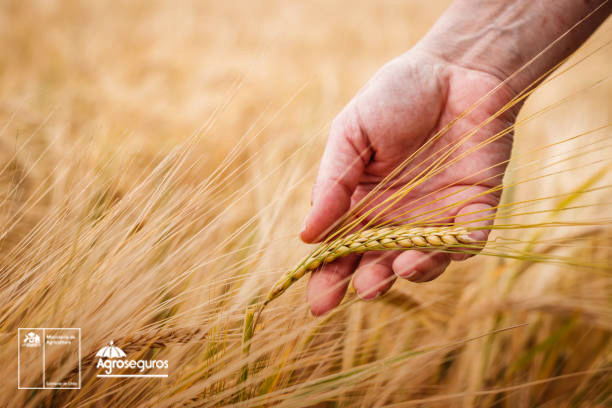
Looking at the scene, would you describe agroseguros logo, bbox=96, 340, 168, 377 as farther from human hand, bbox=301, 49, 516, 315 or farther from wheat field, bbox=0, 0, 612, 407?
human hand, bbox=301, 49, 516, 315

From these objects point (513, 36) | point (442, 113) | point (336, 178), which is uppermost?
point (513, 36)

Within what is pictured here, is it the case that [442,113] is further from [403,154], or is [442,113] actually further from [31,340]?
[31,340]

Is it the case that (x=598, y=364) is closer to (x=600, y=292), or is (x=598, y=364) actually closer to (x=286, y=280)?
(x=600, y=292)

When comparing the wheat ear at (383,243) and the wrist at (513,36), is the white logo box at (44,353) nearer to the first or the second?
the wheat ear at (383,243)

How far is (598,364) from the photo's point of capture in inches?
19.3

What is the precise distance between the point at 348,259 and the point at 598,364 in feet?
1.13

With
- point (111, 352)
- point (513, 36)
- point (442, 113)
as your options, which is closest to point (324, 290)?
point (111, 352)

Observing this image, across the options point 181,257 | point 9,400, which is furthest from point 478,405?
point 9,400

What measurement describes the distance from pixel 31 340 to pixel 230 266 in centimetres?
22

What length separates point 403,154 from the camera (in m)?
0.65

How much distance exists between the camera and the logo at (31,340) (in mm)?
400

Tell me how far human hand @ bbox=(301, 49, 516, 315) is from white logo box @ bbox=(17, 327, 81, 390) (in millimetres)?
266

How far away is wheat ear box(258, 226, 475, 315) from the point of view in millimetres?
381

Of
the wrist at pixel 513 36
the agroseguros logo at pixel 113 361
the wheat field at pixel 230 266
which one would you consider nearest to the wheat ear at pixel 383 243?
the wheat field at pixel 230 266
